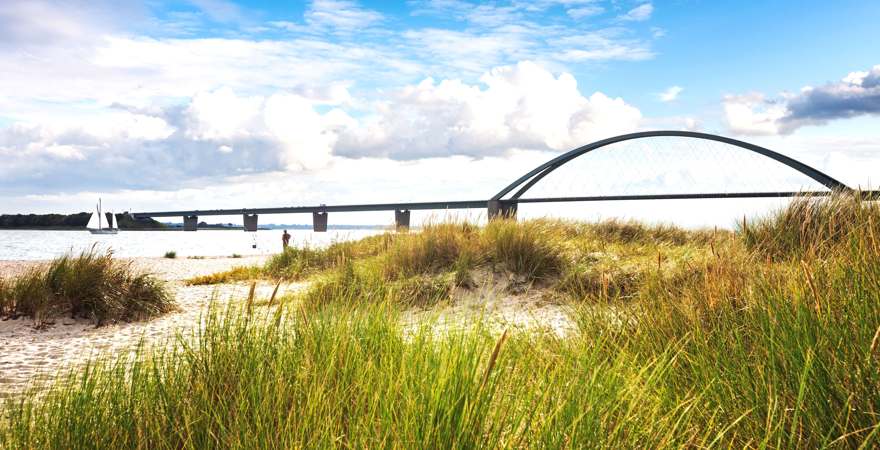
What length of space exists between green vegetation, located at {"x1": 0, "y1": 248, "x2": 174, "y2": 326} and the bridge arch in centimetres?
2485

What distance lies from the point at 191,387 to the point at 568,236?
11623mm

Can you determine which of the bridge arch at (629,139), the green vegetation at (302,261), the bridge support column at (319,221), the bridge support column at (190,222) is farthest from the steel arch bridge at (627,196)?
the bridge support column at (190,222)

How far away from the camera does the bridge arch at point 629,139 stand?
1339 inches

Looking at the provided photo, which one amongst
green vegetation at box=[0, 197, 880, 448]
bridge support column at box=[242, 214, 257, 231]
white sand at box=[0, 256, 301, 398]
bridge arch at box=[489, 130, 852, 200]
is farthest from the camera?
bridge support column at box=[242, 214, 257, 231]

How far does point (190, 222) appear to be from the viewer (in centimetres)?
8131

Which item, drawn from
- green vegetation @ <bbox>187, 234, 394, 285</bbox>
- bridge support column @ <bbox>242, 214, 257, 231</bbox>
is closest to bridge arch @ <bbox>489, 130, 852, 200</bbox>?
green vegetation @ <bbox>187, 234, 394, 285</bbox>

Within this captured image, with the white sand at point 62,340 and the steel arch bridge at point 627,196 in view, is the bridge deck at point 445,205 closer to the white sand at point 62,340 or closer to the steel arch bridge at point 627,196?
the steel arch bridge at point 627,196

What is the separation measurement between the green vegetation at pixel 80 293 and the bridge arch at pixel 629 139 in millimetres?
24851

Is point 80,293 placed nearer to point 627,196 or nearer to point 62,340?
point 62,340

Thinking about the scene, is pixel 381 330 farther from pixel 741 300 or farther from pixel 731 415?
pixel 741 300

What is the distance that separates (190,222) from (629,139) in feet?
216

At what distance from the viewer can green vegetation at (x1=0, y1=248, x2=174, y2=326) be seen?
28.9 feet

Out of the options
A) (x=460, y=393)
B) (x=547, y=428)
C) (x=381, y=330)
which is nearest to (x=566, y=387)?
(x=547, y=428)

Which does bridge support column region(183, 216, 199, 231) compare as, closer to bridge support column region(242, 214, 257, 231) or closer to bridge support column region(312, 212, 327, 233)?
bridge support column region(242, 214, 257, 231)
